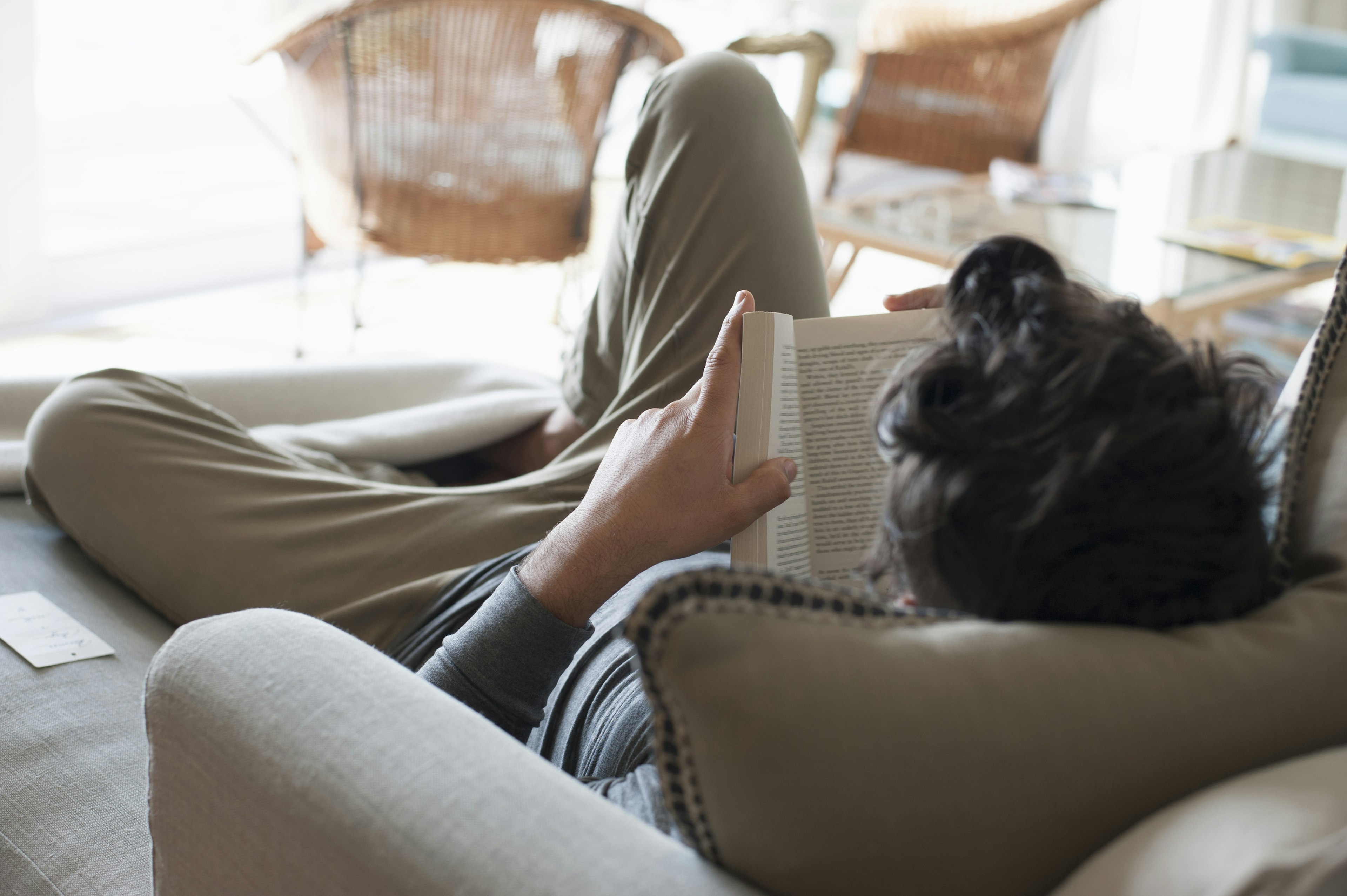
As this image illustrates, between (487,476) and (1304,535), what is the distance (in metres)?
1.04

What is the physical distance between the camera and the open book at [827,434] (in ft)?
2.44

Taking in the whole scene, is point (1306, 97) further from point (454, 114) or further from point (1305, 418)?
point (1305, 418)

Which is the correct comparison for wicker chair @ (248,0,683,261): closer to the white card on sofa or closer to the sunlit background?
the sunlit background

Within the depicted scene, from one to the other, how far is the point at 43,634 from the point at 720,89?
2.62 ft

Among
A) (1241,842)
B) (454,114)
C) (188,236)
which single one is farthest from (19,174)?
(1241,842)

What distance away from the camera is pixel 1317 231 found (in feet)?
8.52

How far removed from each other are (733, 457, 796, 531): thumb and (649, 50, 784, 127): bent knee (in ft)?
1.80

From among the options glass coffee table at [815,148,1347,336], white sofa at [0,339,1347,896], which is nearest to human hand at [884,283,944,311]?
white sofa at [0,339,1347,896]

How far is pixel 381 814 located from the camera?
19.0 inches

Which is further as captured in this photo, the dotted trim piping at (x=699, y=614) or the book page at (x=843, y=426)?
the book page at (x=843, y=426)

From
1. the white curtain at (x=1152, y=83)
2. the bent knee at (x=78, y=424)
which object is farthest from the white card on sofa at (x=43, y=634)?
the white curtain at (x=1152, y=83)

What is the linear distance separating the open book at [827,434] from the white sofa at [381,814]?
27 cm

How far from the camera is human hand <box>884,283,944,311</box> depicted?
858 millimetres

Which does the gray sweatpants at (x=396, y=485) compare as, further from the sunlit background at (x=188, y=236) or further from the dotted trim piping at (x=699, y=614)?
the sunlit background at (x=188, y=236)
